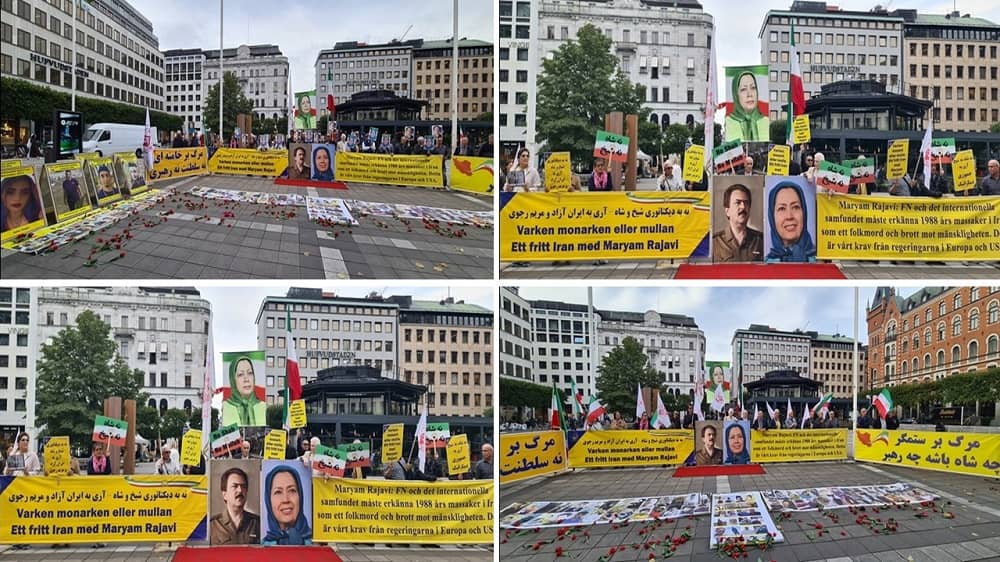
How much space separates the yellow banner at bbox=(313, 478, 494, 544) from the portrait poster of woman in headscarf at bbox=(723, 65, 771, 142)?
501 cm

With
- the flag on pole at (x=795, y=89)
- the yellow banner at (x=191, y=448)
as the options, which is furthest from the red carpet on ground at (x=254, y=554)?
the flag on pole at (x=795, y=89)

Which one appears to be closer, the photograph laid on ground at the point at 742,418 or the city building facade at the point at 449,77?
the photograph laid on ground at the point at 742,418

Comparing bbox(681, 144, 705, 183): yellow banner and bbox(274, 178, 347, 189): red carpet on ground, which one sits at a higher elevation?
bbox(274, 178, 347, 189): red carpet on ground

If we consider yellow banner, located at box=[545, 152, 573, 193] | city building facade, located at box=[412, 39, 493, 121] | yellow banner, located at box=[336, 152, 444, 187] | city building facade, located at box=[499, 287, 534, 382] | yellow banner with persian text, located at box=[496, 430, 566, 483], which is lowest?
yellow banner with persian text, located at box=[496, 430, 566, 483]

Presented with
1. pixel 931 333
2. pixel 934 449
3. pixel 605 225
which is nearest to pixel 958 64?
pixel 931 333

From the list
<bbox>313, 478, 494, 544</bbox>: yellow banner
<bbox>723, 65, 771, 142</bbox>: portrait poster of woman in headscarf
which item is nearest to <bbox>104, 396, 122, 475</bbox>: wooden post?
<bbox>313, 478, 494, 544</bbox>: yellow banner

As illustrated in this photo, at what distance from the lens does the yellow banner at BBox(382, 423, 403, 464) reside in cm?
824

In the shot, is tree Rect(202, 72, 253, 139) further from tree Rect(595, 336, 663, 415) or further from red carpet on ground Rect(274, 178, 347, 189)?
tree Rect(595, 336, 663, 415)

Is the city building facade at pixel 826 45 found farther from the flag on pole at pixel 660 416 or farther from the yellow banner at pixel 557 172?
the flag on pole at pixel 660 416

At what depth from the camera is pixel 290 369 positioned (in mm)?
8172

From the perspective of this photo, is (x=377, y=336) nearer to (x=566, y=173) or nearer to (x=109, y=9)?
(x=566, y=173)

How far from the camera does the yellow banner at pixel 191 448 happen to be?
7730mm

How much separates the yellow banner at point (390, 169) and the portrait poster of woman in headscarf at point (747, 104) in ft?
22.2

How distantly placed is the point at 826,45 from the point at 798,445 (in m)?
5.06
